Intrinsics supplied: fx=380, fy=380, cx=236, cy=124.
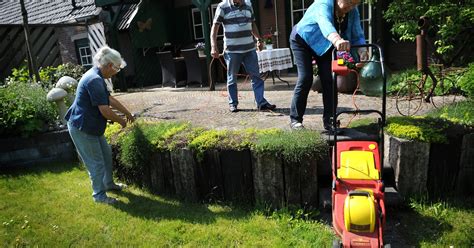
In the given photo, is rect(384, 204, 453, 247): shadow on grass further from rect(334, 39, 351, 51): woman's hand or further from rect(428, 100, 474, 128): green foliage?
rect(334, 39, 351, 51): woman's hand

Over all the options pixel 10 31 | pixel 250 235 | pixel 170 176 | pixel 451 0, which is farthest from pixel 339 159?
pixel 10 31

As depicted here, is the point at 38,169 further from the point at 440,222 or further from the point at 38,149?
the point at 440,222

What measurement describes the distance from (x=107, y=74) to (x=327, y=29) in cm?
209

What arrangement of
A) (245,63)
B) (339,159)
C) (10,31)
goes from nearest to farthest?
(339,159)
(245,63)
(10,31)

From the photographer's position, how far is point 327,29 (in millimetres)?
2912

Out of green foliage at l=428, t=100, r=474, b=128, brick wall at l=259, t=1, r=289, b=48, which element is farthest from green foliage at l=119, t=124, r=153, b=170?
brick wall at l=259, t=1, r=289, b=48

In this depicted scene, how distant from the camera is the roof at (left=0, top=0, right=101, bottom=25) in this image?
37.7 ft

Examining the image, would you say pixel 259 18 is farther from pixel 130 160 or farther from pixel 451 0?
pixel 130 160

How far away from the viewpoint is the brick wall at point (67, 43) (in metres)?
12.5

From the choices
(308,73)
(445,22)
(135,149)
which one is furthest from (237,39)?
(445,22)

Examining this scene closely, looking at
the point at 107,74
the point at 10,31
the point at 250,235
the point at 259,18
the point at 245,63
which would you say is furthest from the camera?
the point at 10,31

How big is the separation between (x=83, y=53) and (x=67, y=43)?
3.05 ft

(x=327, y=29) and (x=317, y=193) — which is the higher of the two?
(x=327, y=29)

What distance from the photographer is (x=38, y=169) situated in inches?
191
